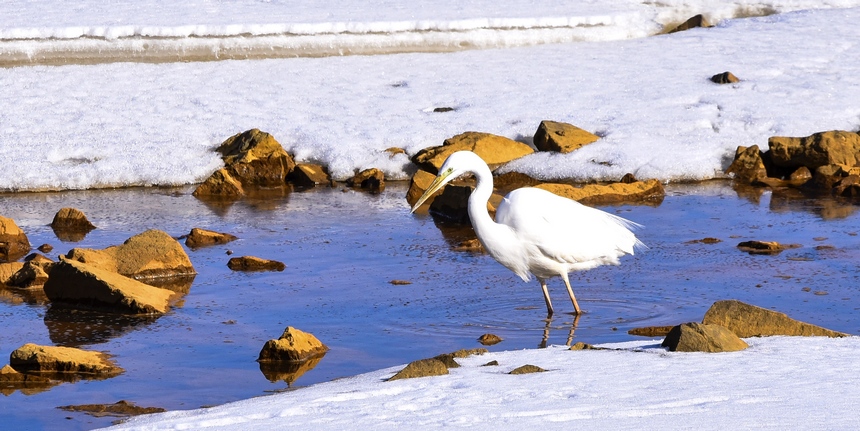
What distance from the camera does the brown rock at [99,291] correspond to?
7.55m

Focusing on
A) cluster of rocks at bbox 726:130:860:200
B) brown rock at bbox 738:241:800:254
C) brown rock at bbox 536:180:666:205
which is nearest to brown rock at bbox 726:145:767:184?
cluster of rocks at bbox 726:130:860:200

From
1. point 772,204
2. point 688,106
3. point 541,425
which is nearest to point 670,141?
point 688,106

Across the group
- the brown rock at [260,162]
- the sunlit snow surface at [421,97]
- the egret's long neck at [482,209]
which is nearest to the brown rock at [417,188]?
the sunlit snow surface at [421,97]

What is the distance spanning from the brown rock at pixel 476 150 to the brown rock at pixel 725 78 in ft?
14.6

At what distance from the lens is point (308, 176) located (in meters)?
12.9

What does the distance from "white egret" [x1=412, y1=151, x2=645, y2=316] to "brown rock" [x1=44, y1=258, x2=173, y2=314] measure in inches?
Result: 75.8

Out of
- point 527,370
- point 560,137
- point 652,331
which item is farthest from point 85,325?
point 560,137

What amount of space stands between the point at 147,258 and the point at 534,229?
10.2ft

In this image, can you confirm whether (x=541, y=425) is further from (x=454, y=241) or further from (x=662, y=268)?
(x=454, y=241)

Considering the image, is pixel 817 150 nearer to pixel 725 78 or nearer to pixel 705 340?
pixel 725 78

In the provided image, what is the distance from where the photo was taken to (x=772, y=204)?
444 inches

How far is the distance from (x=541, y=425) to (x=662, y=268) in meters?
4.67

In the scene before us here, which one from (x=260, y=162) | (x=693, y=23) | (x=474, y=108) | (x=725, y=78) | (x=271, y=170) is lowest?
(x=271, y=170)

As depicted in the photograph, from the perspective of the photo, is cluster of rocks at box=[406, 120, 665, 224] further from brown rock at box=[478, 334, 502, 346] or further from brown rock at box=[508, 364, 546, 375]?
brown rock at box=[508, 364, 546, 375]
